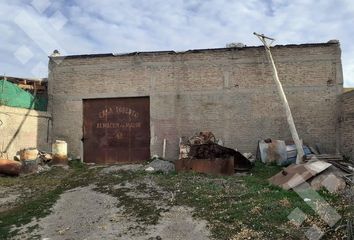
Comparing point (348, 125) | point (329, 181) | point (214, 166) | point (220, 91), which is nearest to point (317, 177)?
point (329, 181)

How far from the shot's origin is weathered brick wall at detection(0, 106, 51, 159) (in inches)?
549

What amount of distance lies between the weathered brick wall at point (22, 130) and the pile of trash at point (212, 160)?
5.61 metres

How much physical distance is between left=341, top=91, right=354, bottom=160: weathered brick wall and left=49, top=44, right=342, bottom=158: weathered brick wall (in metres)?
Result: 0.37

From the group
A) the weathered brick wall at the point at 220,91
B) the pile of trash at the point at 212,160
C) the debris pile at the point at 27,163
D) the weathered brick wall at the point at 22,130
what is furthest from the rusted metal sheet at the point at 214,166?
the weathered brick wall at the point at 22,130

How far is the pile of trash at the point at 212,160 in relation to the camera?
12203mm

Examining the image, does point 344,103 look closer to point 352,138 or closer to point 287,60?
point 352,138

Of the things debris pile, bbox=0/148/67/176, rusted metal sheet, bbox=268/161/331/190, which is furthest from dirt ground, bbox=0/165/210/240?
debris pile, bbox=0/148/67/176

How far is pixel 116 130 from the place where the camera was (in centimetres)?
1560

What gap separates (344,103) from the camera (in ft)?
46.9

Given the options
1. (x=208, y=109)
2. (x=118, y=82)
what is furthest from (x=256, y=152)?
(x=118, y=82)

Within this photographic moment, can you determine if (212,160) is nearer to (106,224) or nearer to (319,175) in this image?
(319,175)

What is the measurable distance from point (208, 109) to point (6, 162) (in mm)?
6872

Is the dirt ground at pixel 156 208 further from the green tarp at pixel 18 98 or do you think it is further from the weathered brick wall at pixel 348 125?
the weathered brick wall at pixel 348 125

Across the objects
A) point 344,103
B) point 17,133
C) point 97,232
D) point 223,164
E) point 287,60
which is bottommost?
point 97,232
